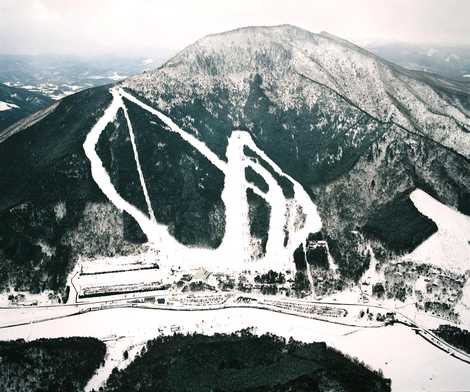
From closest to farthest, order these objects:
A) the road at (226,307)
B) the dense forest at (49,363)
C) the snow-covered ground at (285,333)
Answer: the dense forest at (49,363) → the snow-covered ground at (285,333) → the road at (226,307)

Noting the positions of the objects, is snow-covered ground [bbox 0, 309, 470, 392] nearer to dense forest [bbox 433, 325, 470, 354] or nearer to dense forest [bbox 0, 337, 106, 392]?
dense forest [bbox 0, 337, 106, 392]

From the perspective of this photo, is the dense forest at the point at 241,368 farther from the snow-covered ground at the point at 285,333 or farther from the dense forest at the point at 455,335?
the dense forest at the point at 455,335

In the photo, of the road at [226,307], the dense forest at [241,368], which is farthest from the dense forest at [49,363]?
the road at [226,307]

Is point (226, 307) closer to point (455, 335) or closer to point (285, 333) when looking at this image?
point (285, 333)

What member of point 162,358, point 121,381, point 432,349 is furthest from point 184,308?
point 432,349

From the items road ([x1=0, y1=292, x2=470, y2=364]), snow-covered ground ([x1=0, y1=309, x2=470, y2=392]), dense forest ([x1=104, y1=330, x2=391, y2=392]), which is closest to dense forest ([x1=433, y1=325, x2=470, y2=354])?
road ([x1=0, y1=292, x2=470, y2=364])
